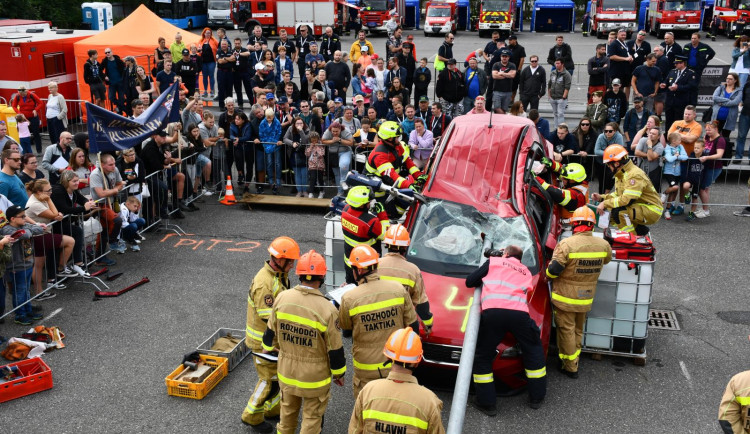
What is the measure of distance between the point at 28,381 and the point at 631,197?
280 inches

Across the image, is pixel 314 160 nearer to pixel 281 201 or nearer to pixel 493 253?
pixel 281 201

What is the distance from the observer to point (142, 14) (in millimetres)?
22016

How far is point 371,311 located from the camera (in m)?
6.53

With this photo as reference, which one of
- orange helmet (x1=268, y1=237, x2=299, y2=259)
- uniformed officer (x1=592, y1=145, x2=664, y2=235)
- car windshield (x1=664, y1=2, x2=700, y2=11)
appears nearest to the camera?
orange helmet (x1=268, y1=237, x2=299, y2=259)

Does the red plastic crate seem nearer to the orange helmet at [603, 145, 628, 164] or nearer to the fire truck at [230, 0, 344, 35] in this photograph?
the orange helmet at [603, 145, 628, 164]

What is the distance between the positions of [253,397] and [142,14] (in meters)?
17.7

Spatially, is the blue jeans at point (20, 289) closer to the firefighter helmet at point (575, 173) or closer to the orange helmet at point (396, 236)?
the orange helmet at point (396, 236)

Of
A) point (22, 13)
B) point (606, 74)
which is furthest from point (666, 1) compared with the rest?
point (22, 13)

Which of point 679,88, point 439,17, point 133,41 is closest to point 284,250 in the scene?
point 679,88

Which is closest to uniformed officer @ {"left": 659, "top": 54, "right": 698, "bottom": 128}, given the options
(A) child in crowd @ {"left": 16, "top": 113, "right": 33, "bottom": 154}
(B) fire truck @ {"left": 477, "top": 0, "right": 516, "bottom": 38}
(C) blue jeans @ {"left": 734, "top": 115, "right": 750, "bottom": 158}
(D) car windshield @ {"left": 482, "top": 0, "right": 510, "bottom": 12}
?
(C) blue jeans @ {"left": 734, "top": 115, "right": 750, "bottom": 158}

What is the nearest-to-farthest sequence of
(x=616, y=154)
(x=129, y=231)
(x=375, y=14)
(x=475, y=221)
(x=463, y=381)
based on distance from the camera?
(x=463, y=381) → (x=475, y=221) → (x=616, y=154) → (x=129, y=231) → (x=375, y=14)

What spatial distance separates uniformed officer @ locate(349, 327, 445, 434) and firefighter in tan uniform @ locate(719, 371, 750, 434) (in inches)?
81.5

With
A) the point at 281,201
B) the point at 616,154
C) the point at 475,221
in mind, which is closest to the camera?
the point at 475,221

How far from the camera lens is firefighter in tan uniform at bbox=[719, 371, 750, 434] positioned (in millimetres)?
5281
